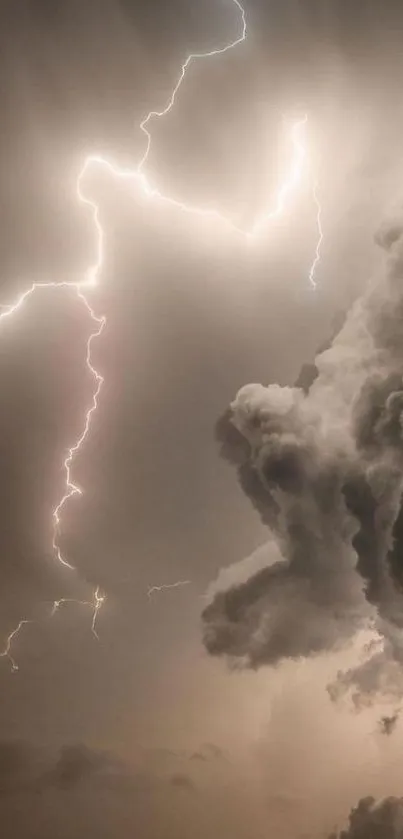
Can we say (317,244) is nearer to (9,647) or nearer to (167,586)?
(167,586)

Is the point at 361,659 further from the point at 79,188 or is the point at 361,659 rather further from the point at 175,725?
the point at 79,188

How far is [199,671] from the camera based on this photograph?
5.22 m

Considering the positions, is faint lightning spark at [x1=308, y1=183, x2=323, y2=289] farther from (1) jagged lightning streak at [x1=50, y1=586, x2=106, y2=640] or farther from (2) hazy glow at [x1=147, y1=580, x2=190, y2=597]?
(1) jagged lightning streak at [x1=50, y1=586, x2=106, y2=640]

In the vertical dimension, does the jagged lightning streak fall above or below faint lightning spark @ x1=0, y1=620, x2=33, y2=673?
above

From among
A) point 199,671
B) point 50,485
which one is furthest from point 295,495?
point 50,485

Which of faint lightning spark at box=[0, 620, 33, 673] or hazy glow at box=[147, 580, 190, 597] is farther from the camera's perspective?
hazy glow at box=[147, 580, 190, 597]

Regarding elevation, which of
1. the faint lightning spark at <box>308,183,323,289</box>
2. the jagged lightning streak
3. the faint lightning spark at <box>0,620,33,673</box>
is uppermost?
the faint lightning spark at <box>308,183,323,289</box>

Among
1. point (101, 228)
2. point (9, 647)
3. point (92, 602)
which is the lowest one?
point (9, 647)

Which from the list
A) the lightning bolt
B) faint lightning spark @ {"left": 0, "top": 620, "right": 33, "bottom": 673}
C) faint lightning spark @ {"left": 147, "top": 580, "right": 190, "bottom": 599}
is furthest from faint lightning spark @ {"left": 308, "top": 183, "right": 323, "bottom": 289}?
faint lightning spark @ {"left": 0, "top": 620, "right": 33, "bottom": 673}

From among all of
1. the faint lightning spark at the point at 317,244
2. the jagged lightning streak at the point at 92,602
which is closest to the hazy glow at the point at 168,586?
the jagged lightning streak at the point at 92,602

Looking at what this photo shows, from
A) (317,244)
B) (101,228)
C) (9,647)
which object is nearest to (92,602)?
(9,647)

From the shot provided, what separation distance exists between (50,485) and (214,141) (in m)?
3.20

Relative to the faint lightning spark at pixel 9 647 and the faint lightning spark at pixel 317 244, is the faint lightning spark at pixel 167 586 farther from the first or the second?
the faint lightning spark at pixel 317 244

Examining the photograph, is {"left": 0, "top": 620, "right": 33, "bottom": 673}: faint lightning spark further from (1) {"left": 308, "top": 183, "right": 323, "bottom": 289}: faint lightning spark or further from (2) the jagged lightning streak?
(1) {"left": 308, "top": 183, "right": 323, "bottom": 289}: faint lightning spark
